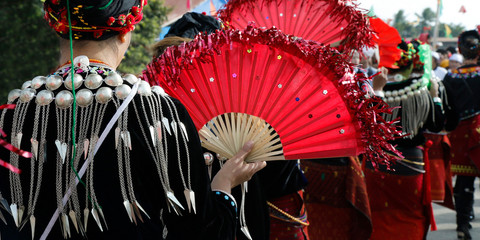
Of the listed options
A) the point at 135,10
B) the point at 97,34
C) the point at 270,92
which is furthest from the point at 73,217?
the point at 270,92

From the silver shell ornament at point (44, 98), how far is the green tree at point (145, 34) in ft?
30.4

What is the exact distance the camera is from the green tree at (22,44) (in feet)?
29.9

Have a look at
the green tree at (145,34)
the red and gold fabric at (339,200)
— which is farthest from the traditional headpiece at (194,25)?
the green tree at (145,34)

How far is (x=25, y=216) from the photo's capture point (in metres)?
1.57

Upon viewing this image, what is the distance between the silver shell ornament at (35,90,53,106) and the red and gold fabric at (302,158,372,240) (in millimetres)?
3140

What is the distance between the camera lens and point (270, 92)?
7.16 ft

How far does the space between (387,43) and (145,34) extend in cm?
776

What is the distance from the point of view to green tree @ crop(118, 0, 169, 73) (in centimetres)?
1079

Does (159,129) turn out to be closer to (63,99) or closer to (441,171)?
(63,99)

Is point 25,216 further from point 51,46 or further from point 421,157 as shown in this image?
point 51,46

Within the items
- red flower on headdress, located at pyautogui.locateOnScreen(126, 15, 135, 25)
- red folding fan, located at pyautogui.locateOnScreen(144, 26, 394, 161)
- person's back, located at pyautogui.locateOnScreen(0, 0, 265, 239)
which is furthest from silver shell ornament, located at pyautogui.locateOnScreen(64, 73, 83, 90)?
red folding fan, located at pyautogui.locateOnScreen(144, 26, 394, 161)

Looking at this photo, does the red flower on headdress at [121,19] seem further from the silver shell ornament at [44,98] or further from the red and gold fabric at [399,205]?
the red and gold fabric at [399,205]

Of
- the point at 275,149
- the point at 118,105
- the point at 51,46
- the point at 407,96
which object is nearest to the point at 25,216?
the point at 118,105

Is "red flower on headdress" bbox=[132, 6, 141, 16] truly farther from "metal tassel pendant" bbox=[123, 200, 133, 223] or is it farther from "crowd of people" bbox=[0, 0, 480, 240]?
"metal tassel pendant" bbox=[123, 200, 133, 223]
